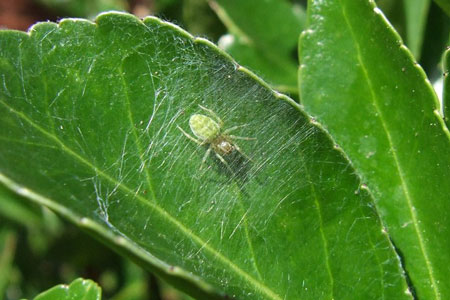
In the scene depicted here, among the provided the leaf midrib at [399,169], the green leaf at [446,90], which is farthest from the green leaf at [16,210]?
the green leaf at [446,90]

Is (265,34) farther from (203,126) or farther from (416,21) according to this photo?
(203,126)

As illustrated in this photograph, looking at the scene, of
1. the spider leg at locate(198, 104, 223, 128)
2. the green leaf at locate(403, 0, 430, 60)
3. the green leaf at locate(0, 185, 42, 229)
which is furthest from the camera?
the green leaf at locate(0, 185, 42, 229)

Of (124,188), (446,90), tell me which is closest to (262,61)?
(446,90)

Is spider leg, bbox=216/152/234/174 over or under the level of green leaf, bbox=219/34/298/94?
under

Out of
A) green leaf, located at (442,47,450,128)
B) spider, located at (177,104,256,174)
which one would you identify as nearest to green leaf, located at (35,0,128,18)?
spider, located at (177,104,256,174)

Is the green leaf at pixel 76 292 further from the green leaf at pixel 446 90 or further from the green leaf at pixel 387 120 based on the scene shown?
the green leaf at pixel 446 90

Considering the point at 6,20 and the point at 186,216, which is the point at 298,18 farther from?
the point at 6,20

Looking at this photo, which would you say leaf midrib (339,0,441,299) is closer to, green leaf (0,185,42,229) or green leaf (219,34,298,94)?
green leaf (219,34,298,94)
